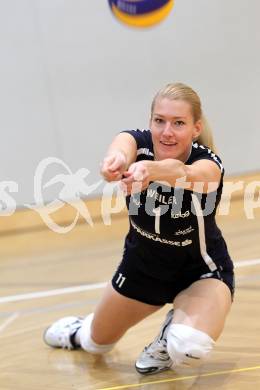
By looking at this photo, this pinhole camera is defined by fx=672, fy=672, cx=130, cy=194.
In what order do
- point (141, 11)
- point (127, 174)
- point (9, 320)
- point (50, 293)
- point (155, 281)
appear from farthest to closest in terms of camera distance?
point (141, 11), point (50, 293), point (9, 320), point (155, 281), point (127, 174)

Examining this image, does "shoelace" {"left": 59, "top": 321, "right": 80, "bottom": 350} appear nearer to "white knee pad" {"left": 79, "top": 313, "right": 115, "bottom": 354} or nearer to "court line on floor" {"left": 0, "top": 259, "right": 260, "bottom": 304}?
"white knee pad" {"left": 79, "top": 313, "right": 115, "bottom": 354}

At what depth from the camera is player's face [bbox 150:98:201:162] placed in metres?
2.24

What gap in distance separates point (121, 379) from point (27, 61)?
3162 millimetres

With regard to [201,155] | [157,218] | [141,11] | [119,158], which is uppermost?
[141,11]

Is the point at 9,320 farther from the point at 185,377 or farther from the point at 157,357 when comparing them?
the point at 185,377

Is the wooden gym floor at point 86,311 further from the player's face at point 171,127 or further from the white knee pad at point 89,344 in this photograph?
the player's face at point 171,127

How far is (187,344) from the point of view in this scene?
2260 mm

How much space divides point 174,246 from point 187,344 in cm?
35

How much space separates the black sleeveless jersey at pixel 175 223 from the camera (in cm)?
234

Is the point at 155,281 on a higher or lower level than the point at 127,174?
lower

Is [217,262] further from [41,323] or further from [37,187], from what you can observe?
[37,187]

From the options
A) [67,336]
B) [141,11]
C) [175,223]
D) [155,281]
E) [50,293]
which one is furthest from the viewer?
[141,11]

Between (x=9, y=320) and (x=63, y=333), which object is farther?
(x=9, y=320)

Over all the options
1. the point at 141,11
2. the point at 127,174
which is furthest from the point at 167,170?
the point at 141,11
